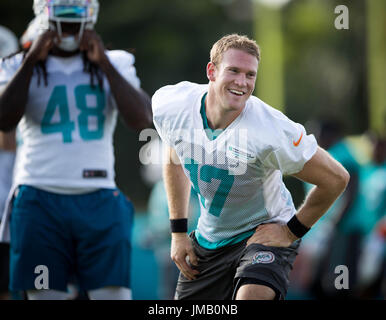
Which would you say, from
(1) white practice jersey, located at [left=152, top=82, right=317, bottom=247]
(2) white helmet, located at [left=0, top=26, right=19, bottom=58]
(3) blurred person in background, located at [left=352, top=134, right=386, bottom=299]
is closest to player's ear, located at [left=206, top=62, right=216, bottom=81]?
(1) white practice jersey, located at [left=152, top=82, right=317, bottom=247]

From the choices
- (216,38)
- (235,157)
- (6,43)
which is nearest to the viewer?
(235,157)

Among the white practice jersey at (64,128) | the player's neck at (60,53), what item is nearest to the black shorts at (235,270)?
the white practice jersey at (64,128)

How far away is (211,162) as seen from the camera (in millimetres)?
3410

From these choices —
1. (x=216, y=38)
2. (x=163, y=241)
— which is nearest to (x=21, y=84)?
(x=163, y=241)

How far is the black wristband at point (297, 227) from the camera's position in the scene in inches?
134

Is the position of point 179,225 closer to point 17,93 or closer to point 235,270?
point 235,270

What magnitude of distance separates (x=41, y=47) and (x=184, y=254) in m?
1.29

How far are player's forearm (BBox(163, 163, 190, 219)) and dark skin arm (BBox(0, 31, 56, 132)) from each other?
82 cm

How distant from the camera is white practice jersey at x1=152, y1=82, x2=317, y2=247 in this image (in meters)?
3.23

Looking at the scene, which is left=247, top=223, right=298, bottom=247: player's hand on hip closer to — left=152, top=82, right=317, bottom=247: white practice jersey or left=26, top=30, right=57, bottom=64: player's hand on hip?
left=152, top=82, right=317, bottom=247: white practice jersey

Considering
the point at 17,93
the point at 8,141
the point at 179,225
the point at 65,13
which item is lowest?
the point at 179,225

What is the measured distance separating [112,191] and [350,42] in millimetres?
16319

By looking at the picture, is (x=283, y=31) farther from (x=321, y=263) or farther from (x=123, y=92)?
(x=123, y=92)

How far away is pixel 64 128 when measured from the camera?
3939 mm
